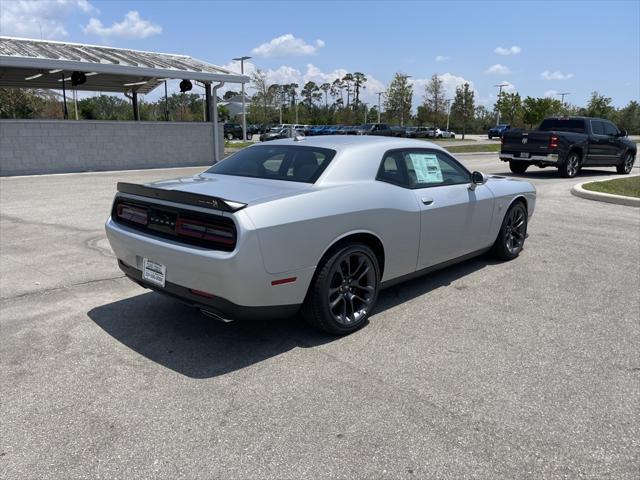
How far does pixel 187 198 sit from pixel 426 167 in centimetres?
240

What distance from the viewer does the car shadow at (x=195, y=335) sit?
362cm

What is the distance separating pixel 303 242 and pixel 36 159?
16788mm

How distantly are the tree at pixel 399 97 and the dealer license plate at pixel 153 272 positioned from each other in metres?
67.1

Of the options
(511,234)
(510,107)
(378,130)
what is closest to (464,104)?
(510,107)

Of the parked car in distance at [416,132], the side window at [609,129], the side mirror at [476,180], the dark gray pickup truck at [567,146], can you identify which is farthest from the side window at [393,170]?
the parked car in distance at [416,132]

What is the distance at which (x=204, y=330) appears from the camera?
417 cm

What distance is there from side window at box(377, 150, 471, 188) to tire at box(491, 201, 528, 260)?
1047 millimetres

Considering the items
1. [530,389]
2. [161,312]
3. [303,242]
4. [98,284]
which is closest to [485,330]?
[530,389]

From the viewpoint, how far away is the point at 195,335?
4.06 metres

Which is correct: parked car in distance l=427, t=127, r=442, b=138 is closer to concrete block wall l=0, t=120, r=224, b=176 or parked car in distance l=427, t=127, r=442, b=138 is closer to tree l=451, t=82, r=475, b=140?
tree l=451, t=82, r=475, b=140

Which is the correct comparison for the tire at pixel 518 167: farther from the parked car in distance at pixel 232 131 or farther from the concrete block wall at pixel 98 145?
the parked car in distance at pixel 232 131

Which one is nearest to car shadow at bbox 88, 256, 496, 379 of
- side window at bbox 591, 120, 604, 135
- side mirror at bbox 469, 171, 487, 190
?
side mirror at bbox 469, 171, 487, 190

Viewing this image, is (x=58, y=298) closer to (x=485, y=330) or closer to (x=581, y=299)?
(x=485, y=330)

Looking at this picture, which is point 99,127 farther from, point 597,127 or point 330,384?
point 330,384
